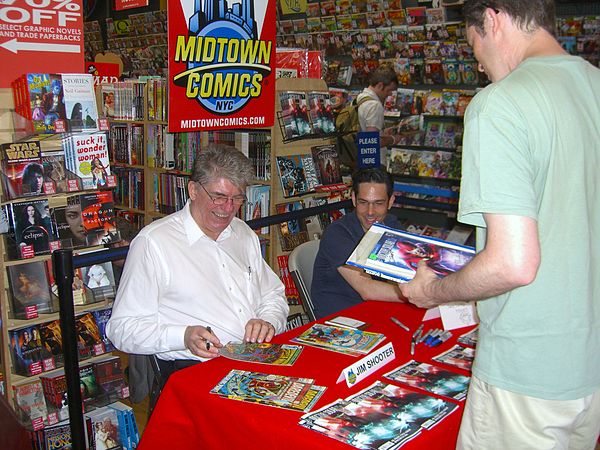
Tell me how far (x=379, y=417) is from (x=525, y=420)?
382 mm

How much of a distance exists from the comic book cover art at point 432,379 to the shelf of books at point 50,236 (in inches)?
67.5

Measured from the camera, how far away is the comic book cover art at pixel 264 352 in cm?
202

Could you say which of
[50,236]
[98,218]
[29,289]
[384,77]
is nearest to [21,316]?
[29,289]

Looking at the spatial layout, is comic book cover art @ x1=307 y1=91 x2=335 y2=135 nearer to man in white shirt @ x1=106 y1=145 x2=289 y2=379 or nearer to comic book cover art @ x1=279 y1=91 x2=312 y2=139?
comic book cover art @ x1=279 y1=91 x2=312 y2=139

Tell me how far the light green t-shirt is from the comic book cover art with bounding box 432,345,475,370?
0.61 meters

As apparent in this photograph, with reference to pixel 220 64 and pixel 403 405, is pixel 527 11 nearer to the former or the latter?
pixel 403 405

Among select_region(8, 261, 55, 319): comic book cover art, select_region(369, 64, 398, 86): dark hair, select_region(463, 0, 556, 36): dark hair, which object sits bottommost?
select_region(8, 261, 55, 319): comic book cover art

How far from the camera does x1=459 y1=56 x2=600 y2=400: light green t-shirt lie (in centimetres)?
127

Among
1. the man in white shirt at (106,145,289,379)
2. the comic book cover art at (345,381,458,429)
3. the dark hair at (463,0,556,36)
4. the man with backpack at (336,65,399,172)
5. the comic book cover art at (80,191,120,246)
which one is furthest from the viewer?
the man with backpack at (336,65,399,172)

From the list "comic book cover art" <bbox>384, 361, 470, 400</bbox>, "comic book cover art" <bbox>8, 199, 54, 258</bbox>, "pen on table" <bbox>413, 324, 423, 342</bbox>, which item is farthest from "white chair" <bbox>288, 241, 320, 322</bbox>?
"comic book cover art" <bbox>8, 199, 54, 258</bbox>

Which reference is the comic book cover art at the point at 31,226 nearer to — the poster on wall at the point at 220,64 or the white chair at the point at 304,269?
the poster on wall at the point at 220,64

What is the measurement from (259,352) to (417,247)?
0.62 metres

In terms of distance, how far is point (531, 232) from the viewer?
127 cm

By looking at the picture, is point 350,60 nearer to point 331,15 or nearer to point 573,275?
point 331,15
